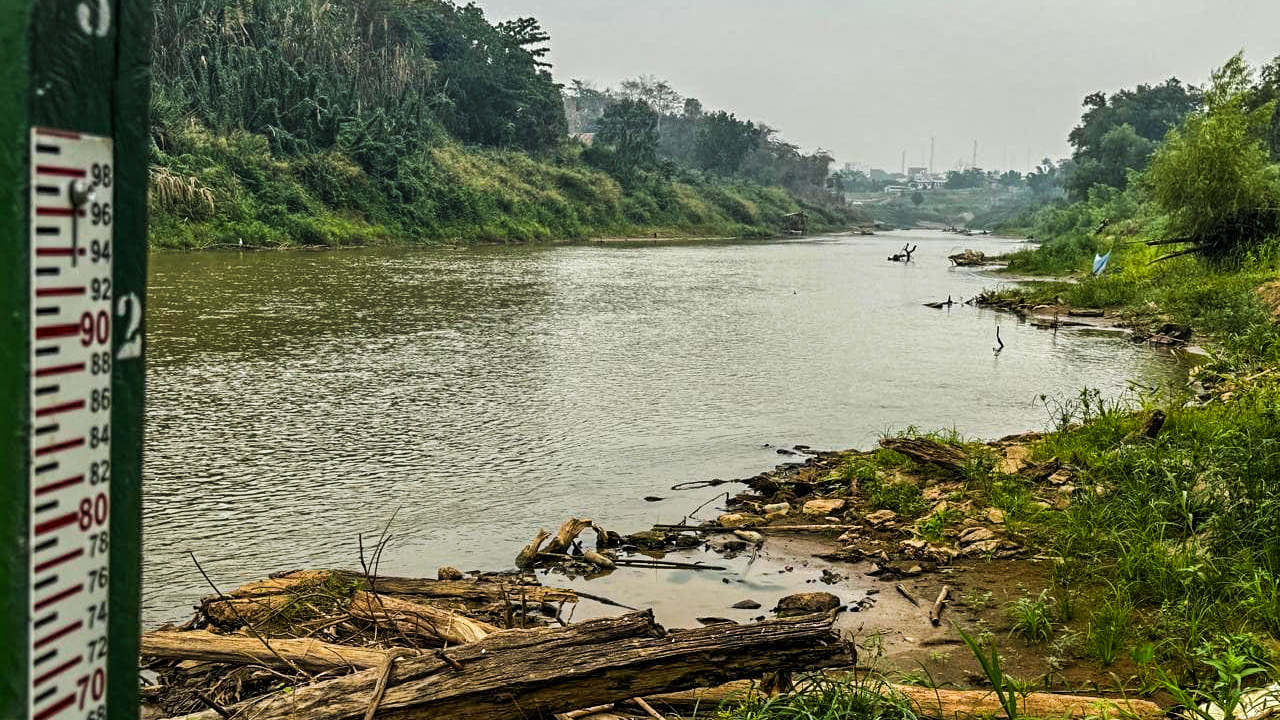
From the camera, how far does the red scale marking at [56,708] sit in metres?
0.92

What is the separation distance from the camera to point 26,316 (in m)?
0.88

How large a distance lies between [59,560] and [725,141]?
3394 inches

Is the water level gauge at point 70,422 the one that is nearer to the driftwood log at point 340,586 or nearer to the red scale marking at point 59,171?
the red scale marking at point 59,171

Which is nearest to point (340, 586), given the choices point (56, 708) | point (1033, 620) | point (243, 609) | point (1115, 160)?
point (243, 609)

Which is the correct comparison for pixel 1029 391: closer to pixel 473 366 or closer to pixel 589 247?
pixel 473 366

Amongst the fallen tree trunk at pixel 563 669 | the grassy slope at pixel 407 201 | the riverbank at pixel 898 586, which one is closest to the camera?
the fallen tree trunk at pixel 563 669

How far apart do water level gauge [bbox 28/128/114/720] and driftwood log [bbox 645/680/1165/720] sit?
2564mm

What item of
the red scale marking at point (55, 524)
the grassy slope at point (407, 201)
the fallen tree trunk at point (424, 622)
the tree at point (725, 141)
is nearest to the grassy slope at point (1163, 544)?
the fallen tree trunk at point (424, 622)

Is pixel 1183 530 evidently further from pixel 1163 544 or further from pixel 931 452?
pixel 931 452

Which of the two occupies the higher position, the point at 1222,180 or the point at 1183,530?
the point at 1222,180

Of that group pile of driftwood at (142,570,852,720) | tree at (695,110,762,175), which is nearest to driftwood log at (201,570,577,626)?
pile of driftwood at (142,570,852,720)

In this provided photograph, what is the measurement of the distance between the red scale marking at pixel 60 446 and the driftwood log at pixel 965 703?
8.65ft

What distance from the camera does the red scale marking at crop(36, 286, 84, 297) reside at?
892 mm

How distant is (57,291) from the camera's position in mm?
913
